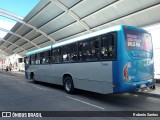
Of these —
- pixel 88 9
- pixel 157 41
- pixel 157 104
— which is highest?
pixel 88 9

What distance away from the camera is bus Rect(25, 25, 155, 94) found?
27.2 feet

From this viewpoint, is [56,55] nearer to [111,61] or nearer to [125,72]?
[111,61]

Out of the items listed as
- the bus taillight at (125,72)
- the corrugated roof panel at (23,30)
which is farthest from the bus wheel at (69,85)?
the corrugated roof panel at (23,30)

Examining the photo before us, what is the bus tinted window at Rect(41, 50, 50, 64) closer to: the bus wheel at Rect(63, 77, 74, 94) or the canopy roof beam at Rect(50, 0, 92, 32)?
the bus wheel at Rect(63, 77, 74, 94)

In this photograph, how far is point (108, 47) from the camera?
8.74 meters

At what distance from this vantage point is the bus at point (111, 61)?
8.29m

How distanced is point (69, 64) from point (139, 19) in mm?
11028

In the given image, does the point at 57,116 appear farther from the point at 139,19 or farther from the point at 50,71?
the point at 139,19

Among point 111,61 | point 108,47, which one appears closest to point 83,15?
point 108,47

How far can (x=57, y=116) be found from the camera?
684cm

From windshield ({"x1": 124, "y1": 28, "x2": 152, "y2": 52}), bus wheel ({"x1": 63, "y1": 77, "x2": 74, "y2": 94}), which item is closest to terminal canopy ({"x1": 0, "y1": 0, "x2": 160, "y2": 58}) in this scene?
windshield ({"x1": 124, "y1": 28, "x2": 152, "y2": 52})

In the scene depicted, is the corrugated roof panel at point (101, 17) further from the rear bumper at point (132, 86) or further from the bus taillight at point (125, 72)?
the bus taillight at point (125, 72)

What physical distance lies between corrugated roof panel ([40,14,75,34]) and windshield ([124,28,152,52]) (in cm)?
1775

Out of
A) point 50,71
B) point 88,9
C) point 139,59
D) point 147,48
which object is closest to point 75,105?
point 139,59
